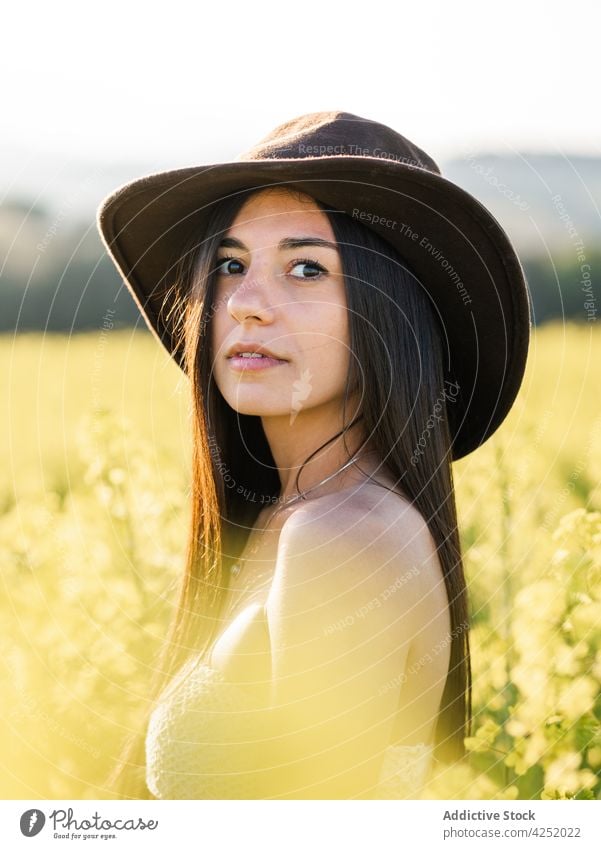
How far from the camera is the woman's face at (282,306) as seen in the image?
1.96m

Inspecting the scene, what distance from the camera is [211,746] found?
1889 mm

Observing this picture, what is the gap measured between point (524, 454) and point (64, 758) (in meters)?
1.79

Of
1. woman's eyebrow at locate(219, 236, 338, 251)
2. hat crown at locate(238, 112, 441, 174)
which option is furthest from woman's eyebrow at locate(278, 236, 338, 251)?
hat crown at locate(238, 112, 441, 174)

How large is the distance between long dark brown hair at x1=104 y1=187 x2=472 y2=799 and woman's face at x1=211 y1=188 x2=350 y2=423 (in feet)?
0.09

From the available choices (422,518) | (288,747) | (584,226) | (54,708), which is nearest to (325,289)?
(422,518)

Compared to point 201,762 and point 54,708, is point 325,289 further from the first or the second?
point 54,708

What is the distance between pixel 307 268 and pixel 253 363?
0.76 feet

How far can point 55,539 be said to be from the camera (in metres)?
3.20

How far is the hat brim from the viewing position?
192 cm

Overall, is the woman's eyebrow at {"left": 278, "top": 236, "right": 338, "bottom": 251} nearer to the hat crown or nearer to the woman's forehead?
the woman's forehead

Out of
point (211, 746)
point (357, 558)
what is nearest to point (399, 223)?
point (357, 558)

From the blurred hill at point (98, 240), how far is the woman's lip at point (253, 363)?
0.87 m

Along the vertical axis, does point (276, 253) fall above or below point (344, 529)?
above
